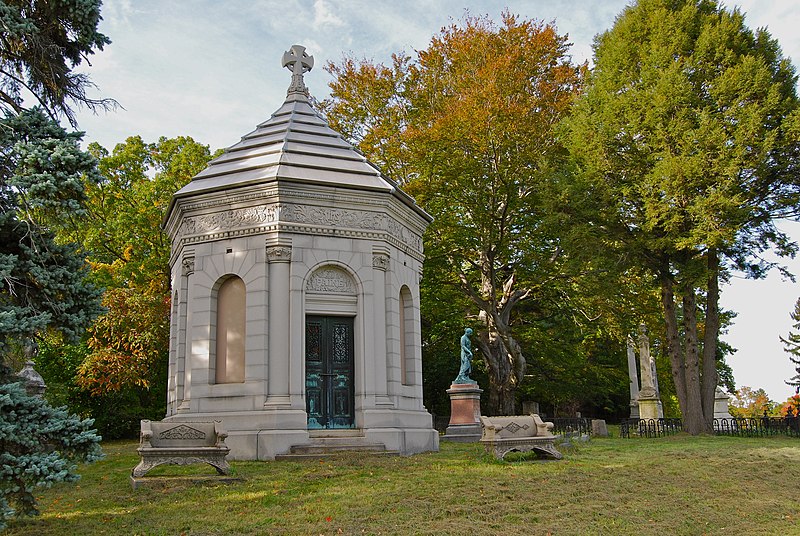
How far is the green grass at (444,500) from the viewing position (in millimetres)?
8062

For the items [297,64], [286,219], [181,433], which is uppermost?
[297,64]

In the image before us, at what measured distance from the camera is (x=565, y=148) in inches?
1003

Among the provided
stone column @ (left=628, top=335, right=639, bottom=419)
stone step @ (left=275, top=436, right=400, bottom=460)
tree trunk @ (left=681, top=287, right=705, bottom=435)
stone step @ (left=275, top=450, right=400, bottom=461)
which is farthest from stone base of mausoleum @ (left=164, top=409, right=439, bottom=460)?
stone column @ (left=628, top=335, right=639, bottom=419)

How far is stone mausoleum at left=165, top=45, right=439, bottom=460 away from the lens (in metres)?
15.3

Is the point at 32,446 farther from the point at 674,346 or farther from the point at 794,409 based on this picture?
the point at 794,409

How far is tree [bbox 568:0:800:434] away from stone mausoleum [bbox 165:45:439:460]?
8.94m

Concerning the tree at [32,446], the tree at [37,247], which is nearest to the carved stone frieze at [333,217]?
the tree at [37,247]

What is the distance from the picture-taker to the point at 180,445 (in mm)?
10680

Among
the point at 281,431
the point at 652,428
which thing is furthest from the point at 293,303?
the point at 652,428

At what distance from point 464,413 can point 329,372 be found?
8.26m

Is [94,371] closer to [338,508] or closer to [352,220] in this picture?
[352,220]

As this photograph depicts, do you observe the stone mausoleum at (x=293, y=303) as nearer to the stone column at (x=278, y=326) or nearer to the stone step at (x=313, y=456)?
the stone column at (x=278, y=326)

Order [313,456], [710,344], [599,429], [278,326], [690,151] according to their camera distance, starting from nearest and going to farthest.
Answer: [313,456] < [278,326] < [690,151] < [710,344] < [599,429]

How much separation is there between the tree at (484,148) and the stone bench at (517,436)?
11.8m
